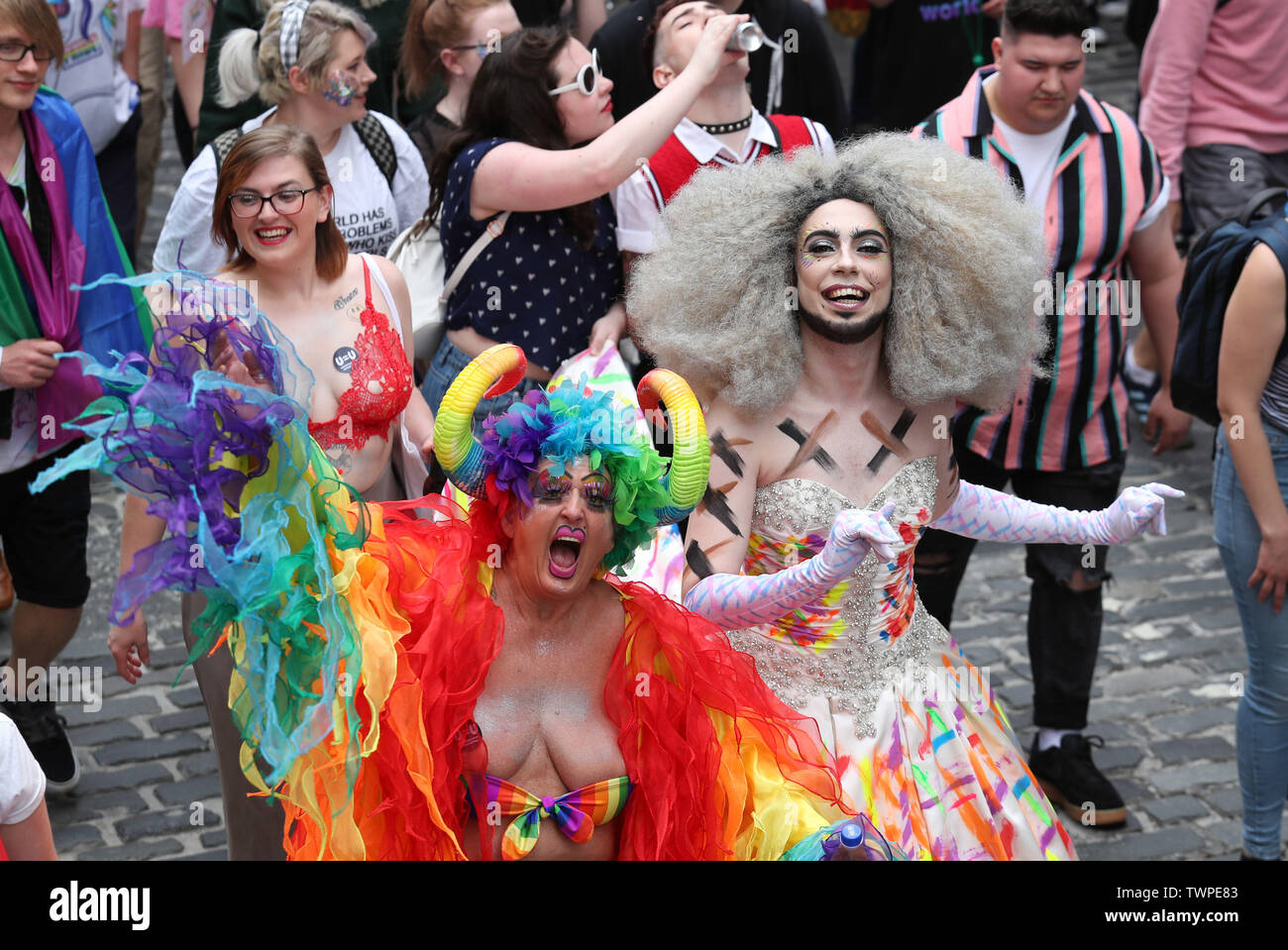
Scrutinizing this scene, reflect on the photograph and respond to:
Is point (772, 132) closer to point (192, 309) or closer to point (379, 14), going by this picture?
point (379, 14)

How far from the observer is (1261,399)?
A: 4438 mm

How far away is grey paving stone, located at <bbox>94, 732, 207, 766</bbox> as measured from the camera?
5.32 m

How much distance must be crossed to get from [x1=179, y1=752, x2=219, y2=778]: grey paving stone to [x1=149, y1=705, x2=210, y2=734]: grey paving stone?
18cm

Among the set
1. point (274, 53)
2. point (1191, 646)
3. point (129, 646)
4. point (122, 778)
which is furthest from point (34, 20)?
point (1191, 646)

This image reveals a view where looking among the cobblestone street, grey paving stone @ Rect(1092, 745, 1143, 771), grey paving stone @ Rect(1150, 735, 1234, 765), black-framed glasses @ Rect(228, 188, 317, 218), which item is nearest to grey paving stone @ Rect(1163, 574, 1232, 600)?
the cobblestone street

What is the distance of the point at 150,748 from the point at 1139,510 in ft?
11.0

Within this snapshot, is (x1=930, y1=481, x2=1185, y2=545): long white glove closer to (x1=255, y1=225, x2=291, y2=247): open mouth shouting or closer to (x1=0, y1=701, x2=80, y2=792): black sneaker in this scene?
(x1=255, y1=225, x2=291, y2=247): open mouth shouting

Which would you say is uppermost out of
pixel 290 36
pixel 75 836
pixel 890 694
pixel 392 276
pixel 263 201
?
pixel 290 36

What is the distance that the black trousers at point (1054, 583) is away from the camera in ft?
16.4

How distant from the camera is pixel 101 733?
5.45m

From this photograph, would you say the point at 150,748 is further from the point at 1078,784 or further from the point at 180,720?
the point at 1078,784

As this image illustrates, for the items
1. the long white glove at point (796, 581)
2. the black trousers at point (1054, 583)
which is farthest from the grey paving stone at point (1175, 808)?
the long white glove at point (796, 581)
